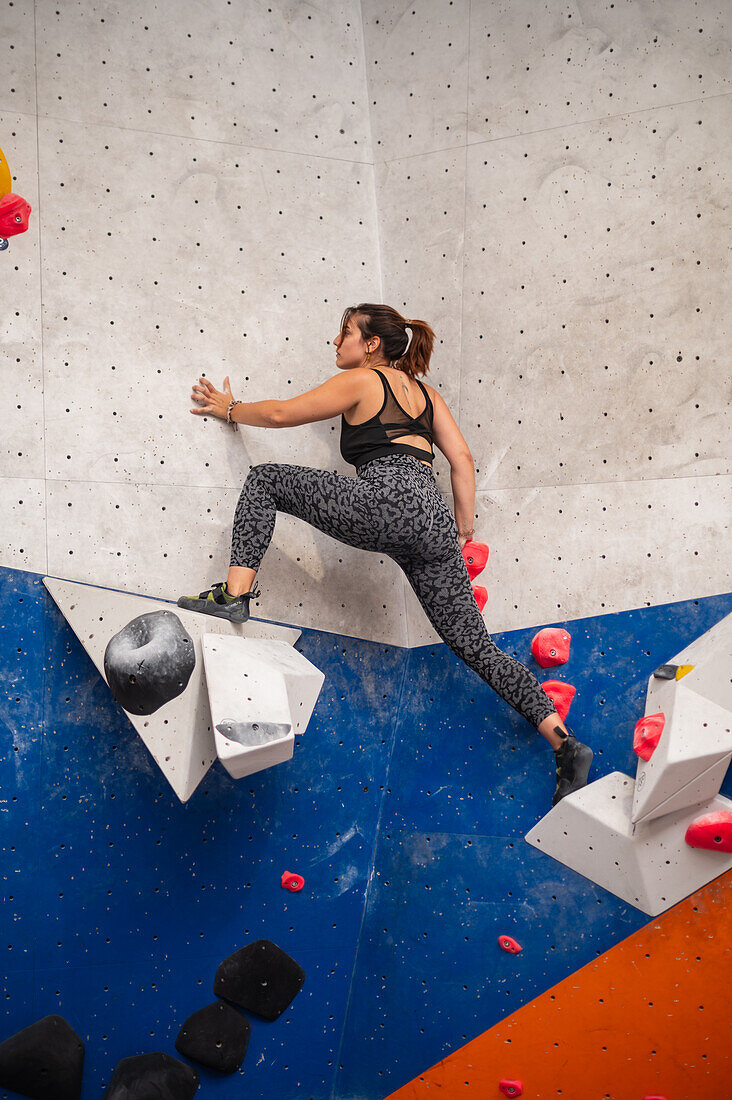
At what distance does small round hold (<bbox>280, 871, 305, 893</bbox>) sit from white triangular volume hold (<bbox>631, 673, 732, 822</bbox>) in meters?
1.10

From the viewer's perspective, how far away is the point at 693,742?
2.28 m

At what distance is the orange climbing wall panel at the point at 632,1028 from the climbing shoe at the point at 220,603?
4.68ft

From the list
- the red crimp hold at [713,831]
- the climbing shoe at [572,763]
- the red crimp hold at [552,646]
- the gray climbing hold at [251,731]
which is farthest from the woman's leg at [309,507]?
the red crimp hold at [713,831]

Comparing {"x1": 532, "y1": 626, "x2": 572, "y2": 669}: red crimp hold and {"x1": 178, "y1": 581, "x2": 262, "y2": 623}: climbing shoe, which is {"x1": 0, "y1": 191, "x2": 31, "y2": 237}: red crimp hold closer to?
{"x1": 178, "y1": 581, "x2": 262, "y2": 623}: climbing shoe

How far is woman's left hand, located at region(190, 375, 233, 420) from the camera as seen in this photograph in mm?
2650

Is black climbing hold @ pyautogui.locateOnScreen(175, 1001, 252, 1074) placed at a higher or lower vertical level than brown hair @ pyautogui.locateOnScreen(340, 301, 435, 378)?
lower

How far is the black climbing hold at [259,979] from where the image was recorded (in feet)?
8.36

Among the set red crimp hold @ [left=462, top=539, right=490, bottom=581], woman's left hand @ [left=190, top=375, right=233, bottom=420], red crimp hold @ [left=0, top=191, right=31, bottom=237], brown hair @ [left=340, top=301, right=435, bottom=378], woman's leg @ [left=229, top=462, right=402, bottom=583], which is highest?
red crimp hold @ [left=0, top=191, right=31, bottom=237]

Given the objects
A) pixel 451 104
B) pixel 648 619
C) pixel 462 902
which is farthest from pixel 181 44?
pixel 462 902

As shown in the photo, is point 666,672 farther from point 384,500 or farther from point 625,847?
point 384,500

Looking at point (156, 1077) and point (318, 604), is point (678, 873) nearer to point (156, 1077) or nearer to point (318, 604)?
point (318, 604)

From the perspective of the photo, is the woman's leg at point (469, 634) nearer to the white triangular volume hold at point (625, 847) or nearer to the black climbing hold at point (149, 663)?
the white triangular volume hold at point (625, 847)

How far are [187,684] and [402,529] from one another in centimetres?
76

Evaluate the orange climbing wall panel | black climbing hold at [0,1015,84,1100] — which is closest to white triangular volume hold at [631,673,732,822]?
the orange climbing wall panel
